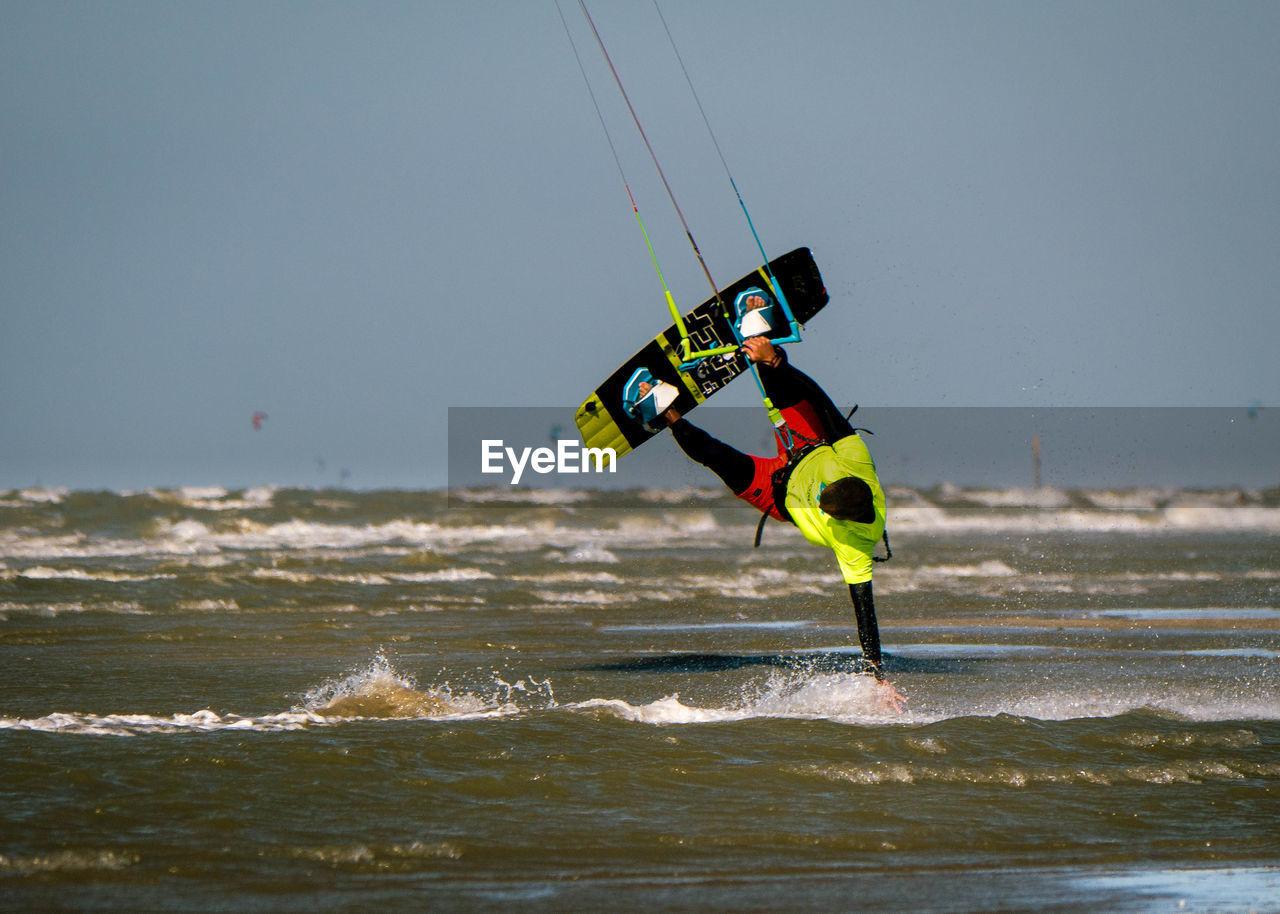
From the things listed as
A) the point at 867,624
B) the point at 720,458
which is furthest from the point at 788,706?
the point at 720,458

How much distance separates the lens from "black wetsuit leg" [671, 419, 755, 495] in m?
8.98

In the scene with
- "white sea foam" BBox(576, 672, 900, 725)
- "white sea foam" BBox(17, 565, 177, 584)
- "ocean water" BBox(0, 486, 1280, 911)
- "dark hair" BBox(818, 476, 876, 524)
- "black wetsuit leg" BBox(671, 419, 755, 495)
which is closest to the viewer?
"ocean water" BBox(0, 486, 1280, 911)

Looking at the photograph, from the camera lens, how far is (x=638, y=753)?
23.1 feet

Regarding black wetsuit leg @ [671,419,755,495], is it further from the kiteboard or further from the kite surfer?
the kiteboard

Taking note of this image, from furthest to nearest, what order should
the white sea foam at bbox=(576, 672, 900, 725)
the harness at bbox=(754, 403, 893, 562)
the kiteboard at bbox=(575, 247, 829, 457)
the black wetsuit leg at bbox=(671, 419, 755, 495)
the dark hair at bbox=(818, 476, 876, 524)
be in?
1. the kiteboard at bbox=(575, 247, 829, 457)
2. the black wetsuit leg at bbox=(671, 419, 755, 495)
3. the harness at bbox=(754, 403, 893, 562)
4. the dark hair at bbox=(818, 476, 876, 524)
5. the white sea foam at bbox=(576, 672, 900, 725)

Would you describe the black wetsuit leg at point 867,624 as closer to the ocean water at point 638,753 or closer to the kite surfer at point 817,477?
the kite surfer at point 817,477

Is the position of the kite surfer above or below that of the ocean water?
above

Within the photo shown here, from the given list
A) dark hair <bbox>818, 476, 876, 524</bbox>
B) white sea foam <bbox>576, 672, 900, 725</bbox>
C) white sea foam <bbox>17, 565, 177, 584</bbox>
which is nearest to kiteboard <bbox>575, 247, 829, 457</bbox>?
dark hair <bbox>818, 476, 876, 524</bbox>

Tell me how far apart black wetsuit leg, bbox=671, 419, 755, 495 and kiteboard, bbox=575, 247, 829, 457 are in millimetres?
1767

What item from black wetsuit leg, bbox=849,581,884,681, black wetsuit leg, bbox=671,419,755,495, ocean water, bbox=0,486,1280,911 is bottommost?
ocean water, bbox=0,486,1280,911

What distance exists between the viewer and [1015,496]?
6500 cm

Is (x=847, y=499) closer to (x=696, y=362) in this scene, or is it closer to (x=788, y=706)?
(x=788, y=706)

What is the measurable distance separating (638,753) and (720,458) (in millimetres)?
2565

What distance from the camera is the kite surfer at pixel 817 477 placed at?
849cm
